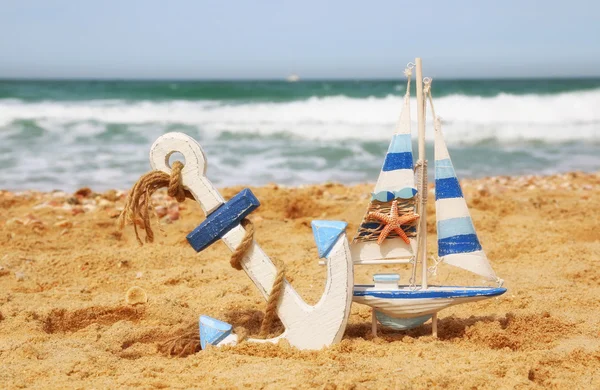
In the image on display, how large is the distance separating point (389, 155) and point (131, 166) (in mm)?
8915

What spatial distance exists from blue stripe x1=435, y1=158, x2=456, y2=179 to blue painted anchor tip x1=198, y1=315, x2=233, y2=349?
1319 millimetres

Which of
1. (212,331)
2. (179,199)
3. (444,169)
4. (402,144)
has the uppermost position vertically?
(402,144)

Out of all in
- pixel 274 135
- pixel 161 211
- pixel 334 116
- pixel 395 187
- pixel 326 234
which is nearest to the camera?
pixel 326 234

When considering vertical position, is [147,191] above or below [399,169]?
below

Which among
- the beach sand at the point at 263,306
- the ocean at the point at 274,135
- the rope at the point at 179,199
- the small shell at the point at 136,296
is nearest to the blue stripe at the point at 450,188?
the beach sand at the point at 263,306

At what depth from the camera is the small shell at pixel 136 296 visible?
13.3 ft

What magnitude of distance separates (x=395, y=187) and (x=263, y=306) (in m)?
1.34

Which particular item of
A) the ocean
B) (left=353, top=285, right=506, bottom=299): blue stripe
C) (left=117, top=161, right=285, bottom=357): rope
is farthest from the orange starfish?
the ocean

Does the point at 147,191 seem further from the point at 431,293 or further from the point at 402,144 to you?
the point at 431,293

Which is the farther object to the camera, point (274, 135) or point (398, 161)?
point (274, 135)

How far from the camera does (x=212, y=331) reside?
10.5ft

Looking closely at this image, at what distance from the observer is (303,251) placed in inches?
206

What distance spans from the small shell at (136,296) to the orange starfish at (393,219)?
1719 mm

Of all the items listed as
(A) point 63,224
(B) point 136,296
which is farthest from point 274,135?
(B) point 136,296
